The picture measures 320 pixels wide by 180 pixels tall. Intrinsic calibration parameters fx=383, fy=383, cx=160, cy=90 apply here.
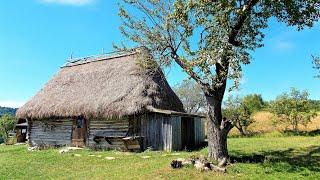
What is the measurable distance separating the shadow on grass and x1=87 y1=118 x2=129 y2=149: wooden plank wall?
27.1 ft

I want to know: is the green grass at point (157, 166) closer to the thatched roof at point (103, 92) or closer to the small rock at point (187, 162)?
the small rock at point (187, 162)

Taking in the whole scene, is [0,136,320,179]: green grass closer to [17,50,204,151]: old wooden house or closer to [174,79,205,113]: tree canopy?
[17,50,204,151]: old wooden house

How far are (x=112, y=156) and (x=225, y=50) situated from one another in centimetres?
937

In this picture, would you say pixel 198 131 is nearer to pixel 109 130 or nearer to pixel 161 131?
pixel 161 131

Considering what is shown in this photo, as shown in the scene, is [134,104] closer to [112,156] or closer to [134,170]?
[112,156]

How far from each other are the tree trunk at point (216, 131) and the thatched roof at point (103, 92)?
6.08 meters

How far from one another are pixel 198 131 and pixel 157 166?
11.9 meters

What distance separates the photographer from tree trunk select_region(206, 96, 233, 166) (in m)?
16.1

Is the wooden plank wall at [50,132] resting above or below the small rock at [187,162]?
above

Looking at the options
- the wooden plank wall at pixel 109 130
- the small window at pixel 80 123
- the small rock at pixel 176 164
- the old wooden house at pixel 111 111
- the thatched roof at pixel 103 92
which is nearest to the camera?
the small rock at pixel 176 164

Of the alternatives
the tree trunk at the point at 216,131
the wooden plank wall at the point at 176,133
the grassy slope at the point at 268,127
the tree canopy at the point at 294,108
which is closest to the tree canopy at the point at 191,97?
the grassy slope at the point at 268,127

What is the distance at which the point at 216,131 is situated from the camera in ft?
53.3

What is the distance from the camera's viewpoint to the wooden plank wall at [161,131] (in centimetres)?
2309

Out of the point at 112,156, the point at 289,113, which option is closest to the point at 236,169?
the point at 112,156
